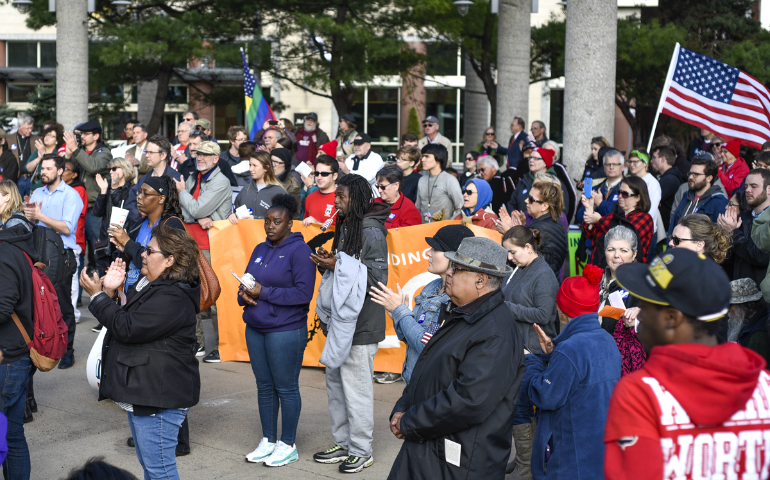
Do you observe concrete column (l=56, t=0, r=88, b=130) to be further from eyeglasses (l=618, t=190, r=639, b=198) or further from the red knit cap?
the red knit cap

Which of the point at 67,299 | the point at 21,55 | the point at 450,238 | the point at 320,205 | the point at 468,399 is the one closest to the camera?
the point at 468,399

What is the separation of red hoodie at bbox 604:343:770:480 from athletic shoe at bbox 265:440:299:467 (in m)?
3.93

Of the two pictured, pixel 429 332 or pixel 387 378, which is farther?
pixel 387 378

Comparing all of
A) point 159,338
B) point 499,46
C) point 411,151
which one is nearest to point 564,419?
point 159,338

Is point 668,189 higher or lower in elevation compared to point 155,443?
higher

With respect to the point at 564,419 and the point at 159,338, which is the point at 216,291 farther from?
the point at 564,419

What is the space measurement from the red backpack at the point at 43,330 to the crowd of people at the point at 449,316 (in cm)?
6

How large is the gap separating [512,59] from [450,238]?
500 inches

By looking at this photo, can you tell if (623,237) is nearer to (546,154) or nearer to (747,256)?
(747,256)

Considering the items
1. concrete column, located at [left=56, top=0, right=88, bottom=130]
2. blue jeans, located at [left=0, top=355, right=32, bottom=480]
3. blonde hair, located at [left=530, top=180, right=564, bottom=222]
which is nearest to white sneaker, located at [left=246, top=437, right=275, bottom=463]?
blue jeans, located at [left=0, top=355, right=32, bottom=480]

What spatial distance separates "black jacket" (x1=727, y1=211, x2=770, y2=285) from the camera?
621 cm

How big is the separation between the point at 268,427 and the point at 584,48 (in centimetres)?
748

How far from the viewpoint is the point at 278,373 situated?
5840 millimetres

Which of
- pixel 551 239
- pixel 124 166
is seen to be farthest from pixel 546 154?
pixel 124 166
